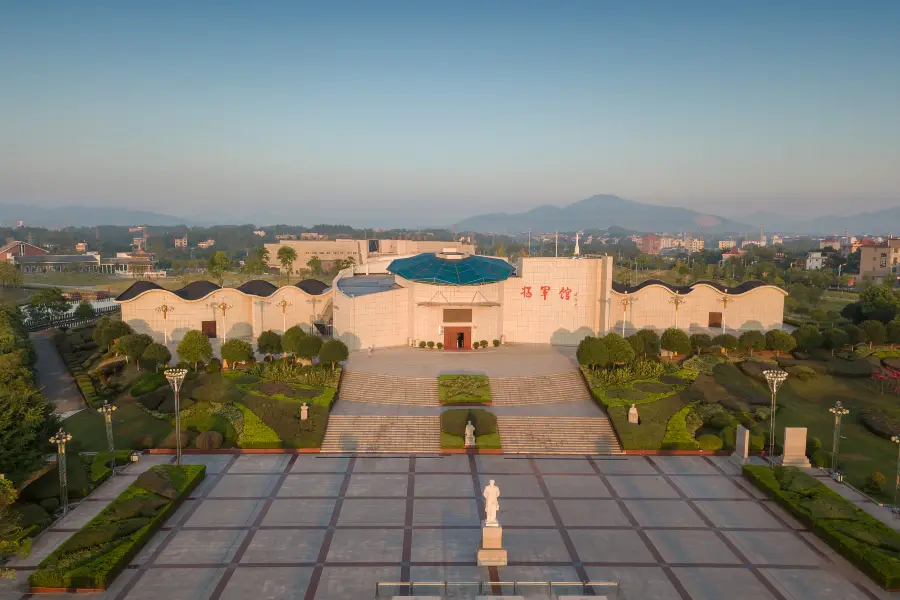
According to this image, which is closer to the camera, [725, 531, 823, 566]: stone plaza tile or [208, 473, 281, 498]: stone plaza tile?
[725, 531, 823, 566]: stone plaza tile

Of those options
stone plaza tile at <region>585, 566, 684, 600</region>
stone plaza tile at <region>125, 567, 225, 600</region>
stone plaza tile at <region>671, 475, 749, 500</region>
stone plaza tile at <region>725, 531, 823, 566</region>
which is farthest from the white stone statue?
stone plaza tile at <region>671, 475, 749, 500</region>

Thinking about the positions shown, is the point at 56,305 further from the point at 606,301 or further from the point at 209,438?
the point at 606,301

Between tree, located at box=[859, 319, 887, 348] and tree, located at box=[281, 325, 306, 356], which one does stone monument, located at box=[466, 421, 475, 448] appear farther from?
tree, located at box=[859, 319, 887, 348]

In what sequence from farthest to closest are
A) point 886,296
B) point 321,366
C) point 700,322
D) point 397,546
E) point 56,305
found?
point 56,305 → point 886,296 → point 700,322 → point 321,366 → point 397,546

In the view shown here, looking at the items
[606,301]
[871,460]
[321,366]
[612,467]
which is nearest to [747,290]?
[606,301]

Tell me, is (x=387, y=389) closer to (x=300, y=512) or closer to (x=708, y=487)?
(x=300, y=512)

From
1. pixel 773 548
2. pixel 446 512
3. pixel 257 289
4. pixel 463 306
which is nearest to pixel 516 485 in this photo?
pixel 446 512
